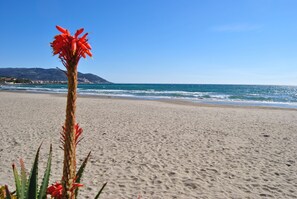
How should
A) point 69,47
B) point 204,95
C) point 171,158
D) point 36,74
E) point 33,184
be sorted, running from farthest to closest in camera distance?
1. point 36,74
2. point 204,95
3. point 171,158
4. point 33,184
5. point 69,47

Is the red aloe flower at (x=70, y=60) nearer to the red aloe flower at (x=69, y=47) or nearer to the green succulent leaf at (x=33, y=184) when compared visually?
the red aloe flower at (x=69, y=47)

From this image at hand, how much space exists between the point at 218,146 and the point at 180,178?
373 cm

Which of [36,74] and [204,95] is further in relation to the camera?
[36,74]

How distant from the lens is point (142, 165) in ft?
23.8

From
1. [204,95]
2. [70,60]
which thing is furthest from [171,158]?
[204,95]

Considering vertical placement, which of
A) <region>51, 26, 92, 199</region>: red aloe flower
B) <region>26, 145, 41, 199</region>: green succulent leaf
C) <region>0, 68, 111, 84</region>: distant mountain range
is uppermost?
<region>0, 68, 111, 84</region>: distant mountain range

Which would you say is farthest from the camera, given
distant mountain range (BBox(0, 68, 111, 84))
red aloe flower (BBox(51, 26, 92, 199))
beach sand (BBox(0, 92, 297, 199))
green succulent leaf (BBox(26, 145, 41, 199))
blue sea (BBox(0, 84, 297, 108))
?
distant mountain range (BBox(0, 68, 111, 84))

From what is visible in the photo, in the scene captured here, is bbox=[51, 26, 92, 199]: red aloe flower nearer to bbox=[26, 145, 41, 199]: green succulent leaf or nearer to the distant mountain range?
bbox=[26, 145, 41, 199]: green succulent leaf

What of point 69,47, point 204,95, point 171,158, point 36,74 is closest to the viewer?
point 69,47

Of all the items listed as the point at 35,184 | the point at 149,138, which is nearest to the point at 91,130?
the point at 149,138

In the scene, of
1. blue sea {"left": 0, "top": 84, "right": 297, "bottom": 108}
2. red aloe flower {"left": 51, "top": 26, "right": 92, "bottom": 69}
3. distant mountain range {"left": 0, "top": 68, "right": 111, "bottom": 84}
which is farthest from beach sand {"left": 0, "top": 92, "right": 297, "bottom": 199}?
distant mountain range {"left": 0, "top": 68, "right": 111, "bottom": 84}

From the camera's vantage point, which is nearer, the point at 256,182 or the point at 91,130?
the point at 256,182

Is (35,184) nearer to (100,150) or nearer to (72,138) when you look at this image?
(72,138)

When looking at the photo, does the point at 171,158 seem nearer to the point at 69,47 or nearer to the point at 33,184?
the point at 33,184
